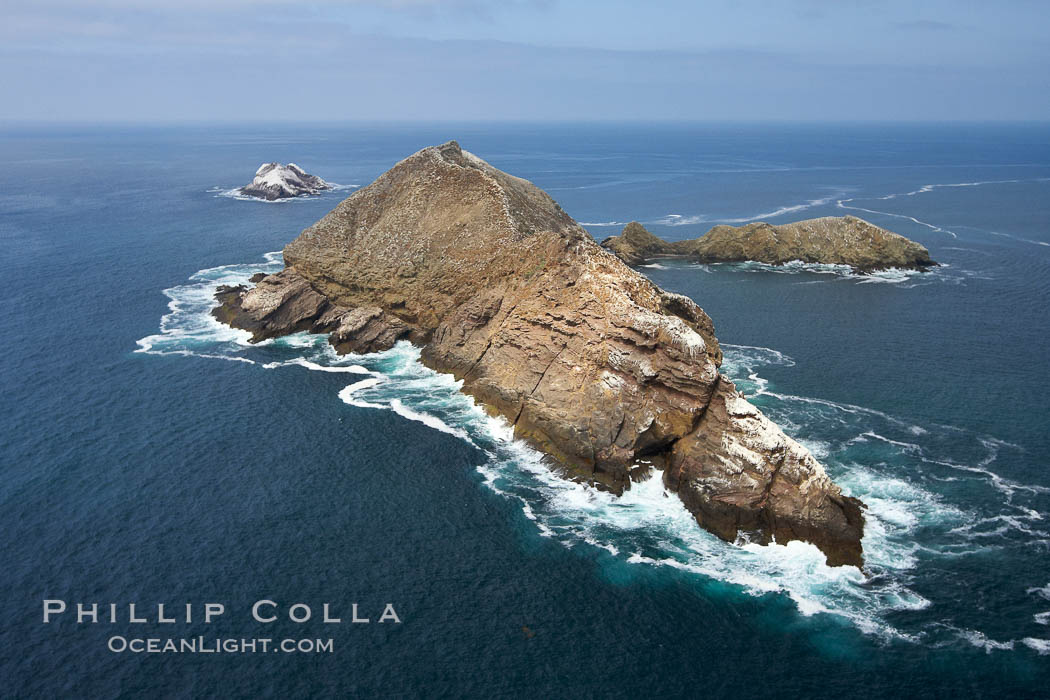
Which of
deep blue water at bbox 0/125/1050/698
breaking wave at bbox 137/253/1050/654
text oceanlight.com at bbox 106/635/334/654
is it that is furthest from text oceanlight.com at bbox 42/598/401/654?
breaking wave at bbox 137/253/1050/654

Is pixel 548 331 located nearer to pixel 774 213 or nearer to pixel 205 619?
pixel 205 619

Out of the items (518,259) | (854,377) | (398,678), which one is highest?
(518,259)

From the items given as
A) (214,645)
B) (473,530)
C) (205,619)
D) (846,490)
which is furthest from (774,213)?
(214,645)

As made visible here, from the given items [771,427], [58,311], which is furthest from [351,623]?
[58,311]

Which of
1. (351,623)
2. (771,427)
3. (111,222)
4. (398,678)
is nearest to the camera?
(398,678)

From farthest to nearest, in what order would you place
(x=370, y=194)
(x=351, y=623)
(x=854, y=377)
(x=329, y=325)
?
1. (x=370, y=194)
2. (x=329, y=325)
3. (x=854, y=377)
4. (x=351, y=623)

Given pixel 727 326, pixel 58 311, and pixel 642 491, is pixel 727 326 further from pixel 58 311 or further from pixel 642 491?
pixel 58 311

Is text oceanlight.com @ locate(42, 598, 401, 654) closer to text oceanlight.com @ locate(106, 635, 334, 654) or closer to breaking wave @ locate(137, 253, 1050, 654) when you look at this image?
text oceanlight.com @ locate(106, 635, 334, 654)

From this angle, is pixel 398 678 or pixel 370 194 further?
pixel 370 194
